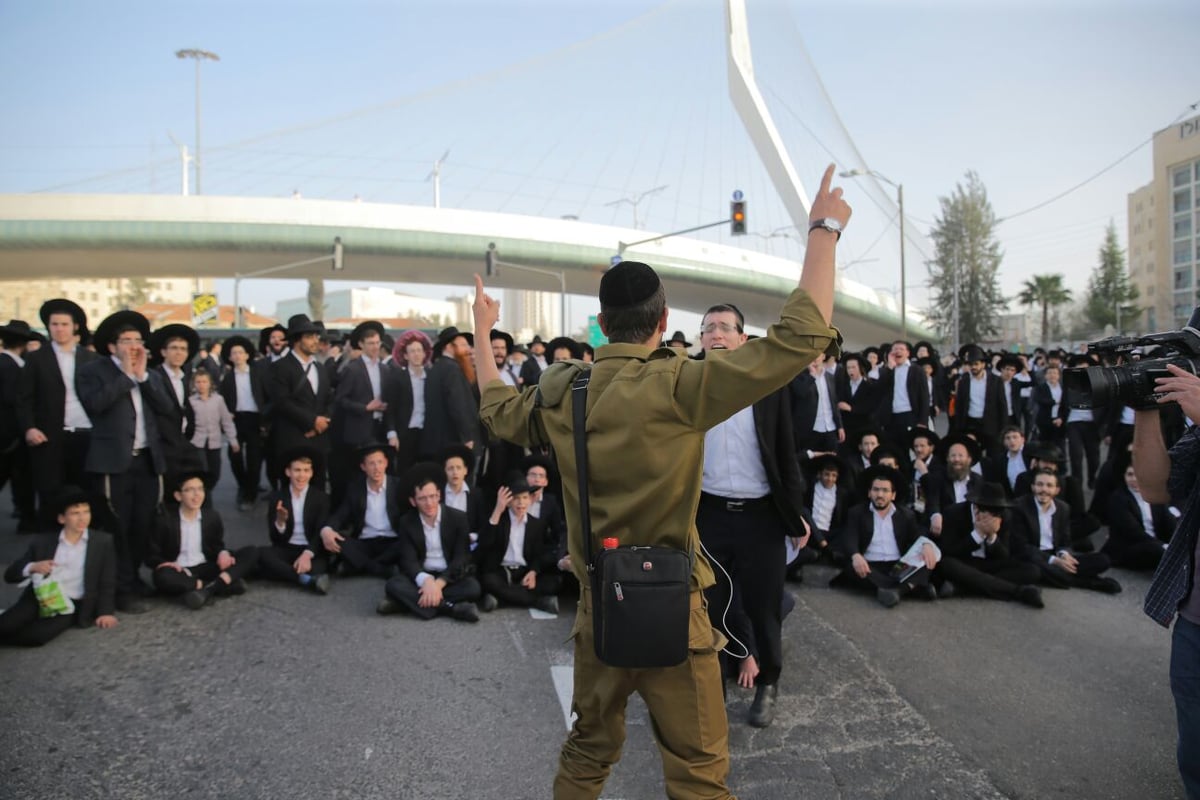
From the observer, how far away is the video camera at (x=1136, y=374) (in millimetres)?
2555

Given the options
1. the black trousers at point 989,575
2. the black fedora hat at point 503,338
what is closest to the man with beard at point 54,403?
the black fedora hat at point 503,338

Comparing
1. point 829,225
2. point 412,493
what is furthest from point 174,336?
point 829,225

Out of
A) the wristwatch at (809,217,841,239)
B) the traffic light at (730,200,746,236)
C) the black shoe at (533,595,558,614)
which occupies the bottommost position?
the black shoe at (533,595,558,614)

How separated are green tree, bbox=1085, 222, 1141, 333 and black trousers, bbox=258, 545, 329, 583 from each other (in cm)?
6861

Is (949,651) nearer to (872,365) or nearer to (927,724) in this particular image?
(927,724)

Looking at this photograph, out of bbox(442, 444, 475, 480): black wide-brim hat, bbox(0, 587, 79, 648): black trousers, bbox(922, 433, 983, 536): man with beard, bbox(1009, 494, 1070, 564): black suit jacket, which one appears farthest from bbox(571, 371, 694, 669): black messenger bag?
bbox(922, 433, 983, 536): man with beard

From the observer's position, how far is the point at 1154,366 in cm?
255

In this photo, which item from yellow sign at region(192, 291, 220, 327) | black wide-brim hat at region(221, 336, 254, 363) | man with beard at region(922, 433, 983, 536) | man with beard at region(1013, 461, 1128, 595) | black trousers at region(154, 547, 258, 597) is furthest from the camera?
yellow sign at region(192, 291, 220, 327)

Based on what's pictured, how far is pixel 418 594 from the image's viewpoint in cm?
527

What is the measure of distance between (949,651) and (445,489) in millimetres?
3665

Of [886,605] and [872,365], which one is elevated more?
[872,365]

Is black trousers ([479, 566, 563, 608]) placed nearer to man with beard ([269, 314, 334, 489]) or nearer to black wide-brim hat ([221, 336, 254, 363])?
man with beard ([269, 314, 334, 489])

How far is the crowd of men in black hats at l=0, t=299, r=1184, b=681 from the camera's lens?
4984 millimetres

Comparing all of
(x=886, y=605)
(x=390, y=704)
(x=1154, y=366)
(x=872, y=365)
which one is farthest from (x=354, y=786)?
(x=872, y=365)
